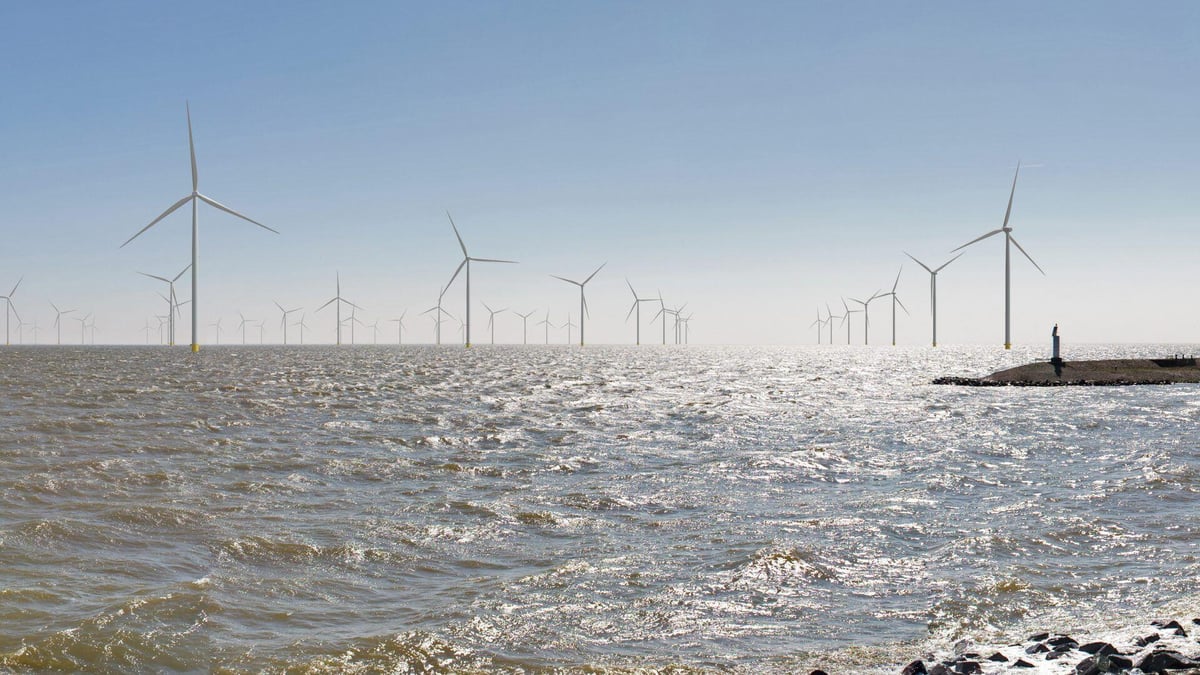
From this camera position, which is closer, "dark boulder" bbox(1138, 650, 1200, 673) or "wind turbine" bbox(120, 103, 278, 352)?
"dark boulder" bbox(1138, 650, 1200, 673)

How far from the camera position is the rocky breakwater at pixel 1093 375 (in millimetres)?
62281

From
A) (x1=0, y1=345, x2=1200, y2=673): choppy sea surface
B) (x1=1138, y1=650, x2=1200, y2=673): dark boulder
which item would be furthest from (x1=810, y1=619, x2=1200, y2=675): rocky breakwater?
(x1=0, y1=345, x2=1200, y2=673): choppy sea surface

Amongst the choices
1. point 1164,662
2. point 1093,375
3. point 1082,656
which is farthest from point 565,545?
point 1093,375

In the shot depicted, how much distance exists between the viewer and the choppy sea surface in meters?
9.12

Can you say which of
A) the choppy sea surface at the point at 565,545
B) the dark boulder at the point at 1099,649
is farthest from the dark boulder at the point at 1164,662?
the choppy sea surface at the point at 565,545

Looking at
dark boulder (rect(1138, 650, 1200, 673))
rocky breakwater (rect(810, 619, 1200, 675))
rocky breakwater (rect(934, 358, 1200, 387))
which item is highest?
rocky breakwater (rect(934, 358, 1200, 387))

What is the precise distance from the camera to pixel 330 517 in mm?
15164

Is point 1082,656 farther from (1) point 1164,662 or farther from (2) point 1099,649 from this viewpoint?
(1) point 1164,662

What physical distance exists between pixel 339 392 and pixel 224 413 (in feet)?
45.1

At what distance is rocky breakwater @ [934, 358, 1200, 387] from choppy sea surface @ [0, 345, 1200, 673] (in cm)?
3491

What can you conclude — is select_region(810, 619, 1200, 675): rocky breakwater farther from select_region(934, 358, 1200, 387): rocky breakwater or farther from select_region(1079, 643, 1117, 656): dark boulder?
select_region(934, 358, 1200, 387): rocky breakwater

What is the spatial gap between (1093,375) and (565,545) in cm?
6410

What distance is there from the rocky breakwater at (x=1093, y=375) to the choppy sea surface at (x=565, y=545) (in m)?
34.9

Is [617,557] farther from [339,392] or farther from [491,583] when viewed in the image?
[339,392]
